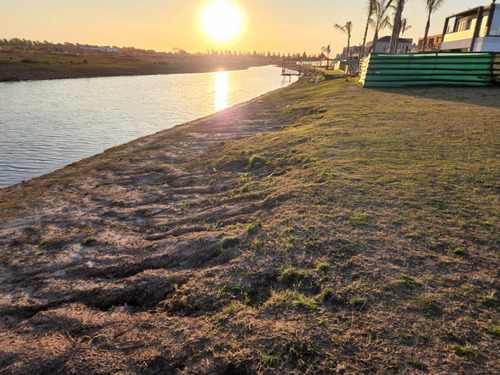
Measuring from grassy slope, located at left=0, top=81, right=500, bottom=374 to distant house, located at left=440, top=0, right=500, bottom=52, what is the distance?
95.0ft

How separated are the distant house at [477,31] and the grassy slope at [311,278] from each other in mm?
28944

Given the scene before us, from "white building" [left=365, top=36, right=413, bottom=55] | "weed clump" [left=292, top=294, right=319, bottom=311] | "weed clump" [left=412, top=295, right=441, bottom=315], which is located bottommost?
"weed clump" [left=292, top=294, right=319, bottom=311]

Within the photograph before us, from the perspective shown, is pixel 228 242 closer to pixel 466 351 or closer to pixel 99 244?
pixel 99 244

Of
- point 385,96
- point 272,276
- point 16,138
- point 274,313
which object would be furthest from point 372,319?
point 16,138

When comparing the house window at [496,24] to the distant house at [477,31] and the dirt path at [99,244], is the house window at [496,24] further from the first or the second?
the dirt path at [99,244]

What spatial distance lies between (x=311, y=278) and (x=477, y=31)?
37.3 meters

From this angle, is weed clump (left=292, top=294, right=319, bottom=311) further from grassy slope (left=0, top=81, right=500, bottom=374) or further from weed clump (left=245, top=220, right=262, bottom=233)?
weed clump (left=245, top=220, right=262, bottom=233)

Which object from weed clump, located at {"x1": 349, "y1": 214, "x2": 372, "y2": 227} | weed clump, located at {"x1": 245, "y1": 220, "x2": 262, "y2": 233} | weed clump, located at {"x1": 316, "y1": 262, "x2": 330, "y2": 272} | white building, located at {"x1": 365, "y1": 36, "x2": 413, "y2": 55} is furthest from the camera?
white building, located at {"x1": 365, "y1": 36, "x2": 413, "y2": 55}

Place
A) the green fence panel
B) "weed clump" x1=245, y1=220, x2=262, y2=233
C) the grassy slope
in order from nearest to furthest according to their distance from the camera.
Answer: the grassy slope → "weed clump" x1=245, y1=220, x2=262, y2=233 → the green fence panel

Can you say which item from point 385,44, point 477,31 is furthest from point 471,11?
point 385,44

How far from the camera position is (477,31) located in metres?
28.6

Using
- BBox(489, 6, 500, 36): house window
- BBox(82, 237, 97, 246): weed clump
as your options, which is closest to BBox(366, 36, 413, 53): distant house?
BBox(489, 6, 500, 36): house window

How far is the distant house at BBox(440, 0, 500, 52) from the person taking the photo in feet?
88.5

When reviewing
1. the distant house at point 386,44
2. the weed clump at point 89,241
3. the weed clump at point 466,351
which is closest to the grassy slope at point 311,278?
the weed clump at point 466,351
